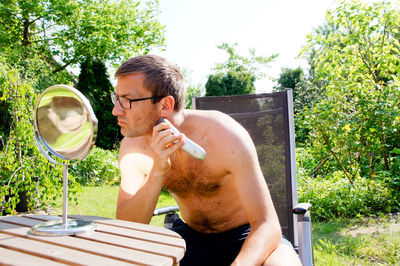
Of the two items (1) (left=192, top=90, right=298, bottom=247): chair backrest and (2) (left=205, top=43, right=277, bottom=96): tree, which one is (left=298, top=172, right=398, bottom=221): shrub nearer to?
(1) (left=192, top=90, right=298, bottom=247): chair backrest

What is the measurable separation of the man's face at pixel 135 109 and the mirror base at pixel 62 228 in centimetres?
65

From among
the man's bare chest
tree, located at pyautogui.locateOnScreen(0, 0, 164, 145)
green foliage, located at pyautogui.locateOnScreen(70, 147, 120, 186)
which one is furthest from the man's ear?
tree, located at pyautogui.locateOnScreen(0, 0, 164, 145)

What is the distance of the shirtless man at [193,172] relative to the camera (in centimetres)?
165

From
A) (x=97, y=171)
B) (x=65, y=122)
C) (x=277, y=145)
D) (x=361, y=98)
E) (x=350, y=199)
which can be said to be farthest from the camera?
(x=97, y=171)

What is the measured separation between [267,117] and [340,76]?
3.48m

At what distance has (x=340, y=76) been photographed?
559cm

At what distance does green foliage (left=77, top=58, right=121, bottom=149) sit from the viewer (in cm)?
1227

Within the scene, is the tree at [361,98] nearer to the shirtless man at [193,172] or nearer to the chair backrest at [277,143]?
the chair backrest at [277,143]

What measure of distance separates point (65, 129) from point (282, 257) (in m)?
1.10

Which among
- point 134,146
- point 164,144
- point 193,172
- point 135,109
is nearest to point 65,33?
point 134,146

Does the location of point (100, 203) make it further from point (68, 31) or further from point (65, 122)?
point (68, 31)

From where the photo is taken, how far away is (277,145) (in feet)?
8.54

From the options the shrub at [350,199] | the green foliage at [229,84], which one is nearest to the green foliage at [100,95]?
the green foliage at [229,84]

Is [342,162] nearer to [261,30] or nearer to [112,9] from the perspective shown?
[112,9]
